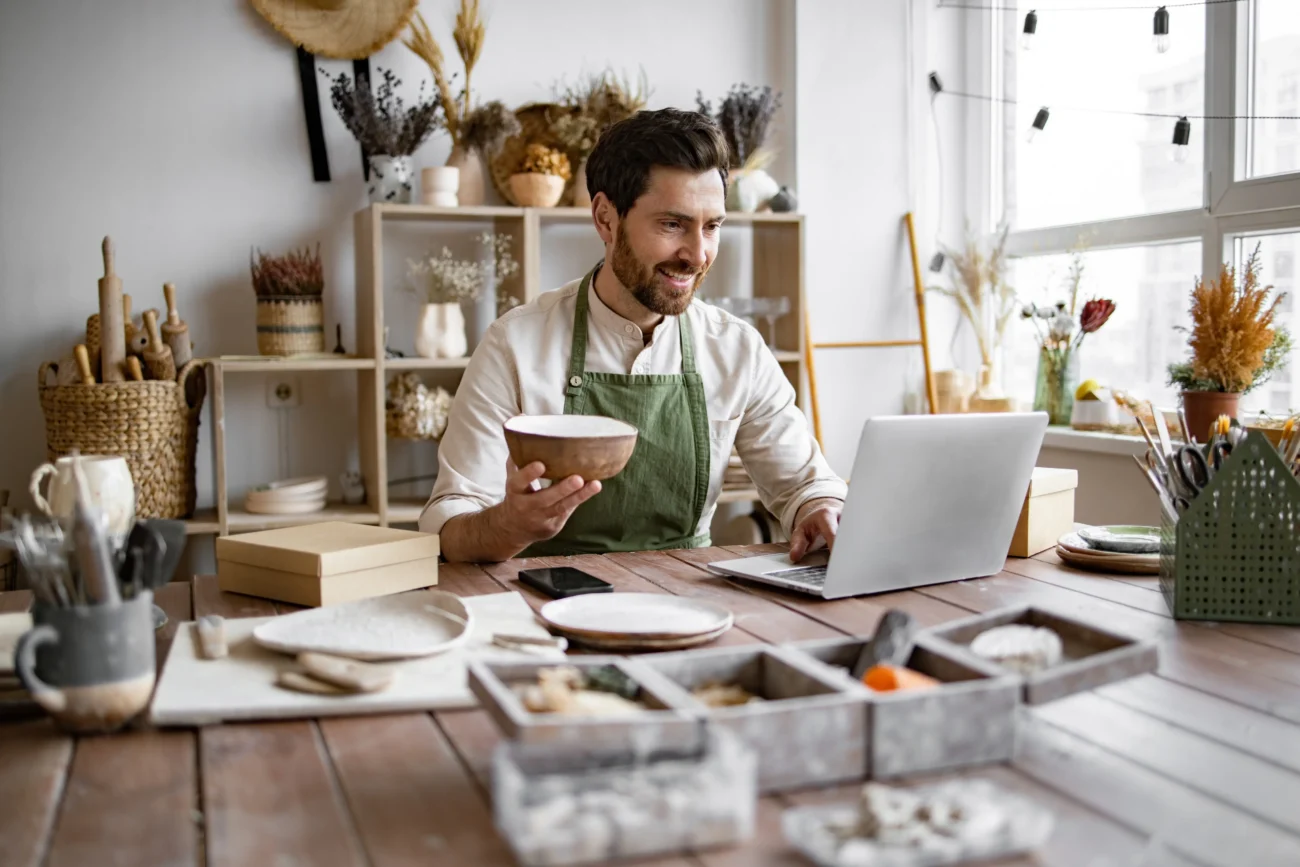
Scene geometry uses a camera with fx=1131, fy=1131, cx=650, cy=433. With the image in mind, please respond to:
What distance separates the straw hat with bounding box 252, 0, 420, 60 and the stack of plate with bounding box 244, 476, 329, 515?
Result: 4.35 ft

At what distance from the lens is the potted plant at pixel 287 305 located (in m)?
3.27

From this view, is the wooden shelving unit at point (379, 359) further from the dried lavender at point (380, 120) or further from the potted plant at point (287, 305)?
the dried lavender at point (380, 120)

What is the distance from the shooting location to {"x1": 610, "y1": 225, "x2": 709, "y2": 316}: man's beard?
214 centimetres

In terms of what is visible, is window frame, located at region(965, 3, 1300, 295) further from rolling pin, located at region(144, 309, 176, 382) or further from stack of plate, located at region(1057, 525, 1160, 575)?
rolling pin, located at region(144, 309, 176, 382)

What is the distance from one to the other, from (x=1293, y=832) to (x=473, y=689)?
62 centimetres

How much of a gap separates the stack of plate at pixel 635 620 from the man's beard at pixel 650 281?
836mm

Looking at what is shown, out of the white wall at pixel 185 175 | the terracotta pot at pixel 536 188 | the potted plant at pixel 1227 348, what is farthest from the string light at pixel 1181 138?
the white wall at pixel 185 175

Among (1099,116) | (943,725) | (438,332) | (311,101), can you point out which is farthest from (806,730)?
(1099,116)

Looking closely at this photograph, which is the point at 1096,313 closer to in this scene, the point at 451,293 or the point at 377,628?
the point at 451,293

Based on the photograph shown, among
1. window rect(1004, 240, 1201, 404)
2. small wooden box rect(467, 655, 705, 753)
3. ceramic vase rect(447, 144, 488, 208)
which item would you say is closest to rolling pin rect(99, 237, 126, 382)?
ceramic vase rect(447, 144, 488, 208)

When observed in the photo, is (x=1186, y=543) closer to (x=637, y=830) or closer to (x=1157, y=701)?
(x=1157, y=701)

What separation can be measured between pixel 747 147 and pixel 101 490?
2867 mm

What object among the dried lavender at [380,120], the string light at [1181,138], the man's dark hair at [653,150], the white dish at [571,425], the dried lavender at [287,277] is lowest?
the white dish at [571,425]

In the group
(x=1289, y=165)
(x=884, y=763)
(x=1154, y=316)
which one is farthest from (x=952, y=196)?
(x=884, y=763)
